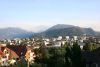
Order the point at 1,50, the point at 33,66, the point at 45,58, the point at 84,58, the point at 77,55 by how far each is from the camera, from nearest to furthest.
A: the point at 77,55
the point at 84,58
the point at 33,66
the point at 45,58
the point at 1,50

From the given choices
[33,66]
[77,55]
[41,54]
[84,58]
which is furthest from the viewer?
[41,54]

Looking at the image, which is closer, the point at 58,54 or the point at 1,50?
the point at 58,54

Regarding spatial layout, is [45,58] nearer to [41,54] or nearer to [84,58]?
[41,54]

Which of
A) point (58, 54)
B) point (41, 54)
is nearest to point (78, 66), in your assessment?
point (58, 54)

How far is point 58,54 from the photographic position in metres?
53.6

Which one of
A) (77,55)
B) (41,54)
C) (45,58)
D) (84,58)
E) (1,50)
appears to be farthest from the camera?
(1,50)

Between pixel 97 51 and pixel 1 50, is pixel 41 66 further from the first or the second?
pixel 1 50

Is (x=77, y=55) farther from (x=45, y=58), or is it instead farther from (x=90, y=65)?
(x=45, y=58)

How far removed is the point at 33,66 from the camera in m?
43.8

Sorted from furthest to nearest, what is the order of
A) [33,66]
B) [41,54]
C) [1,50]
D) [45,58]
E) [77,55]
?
1. [1,50]
2. [41,54]
3. [45,58]
4. [33,66]
5. [77,55]

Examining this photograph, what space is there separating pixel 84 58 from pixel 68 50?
2.06m

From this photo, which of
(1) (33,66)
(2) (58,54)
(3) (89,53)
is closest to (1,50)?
(2) (58,54)

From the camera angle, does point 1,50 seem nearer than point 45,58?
No

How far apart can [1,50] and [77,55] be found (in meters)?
40.5
